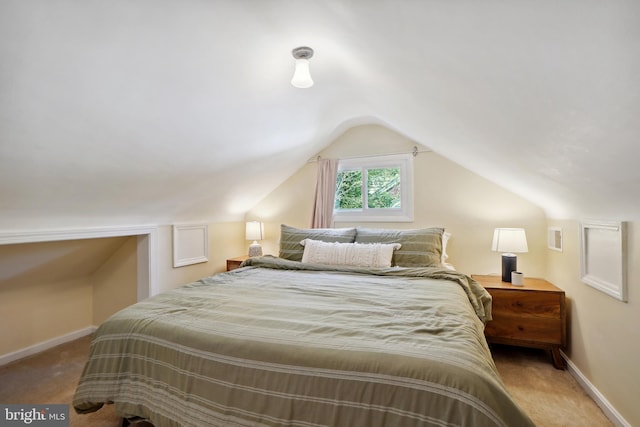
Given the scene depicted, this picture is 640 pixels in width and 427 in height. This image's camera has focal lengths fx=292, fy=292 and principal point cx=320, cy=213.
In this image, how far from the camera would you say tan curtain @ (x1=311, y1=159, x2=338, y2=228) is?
3500mm

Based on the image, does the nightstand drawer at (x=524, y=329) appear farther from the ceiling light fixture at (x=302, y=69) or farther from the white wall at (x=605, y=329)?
the ceiling light fixture at (x=302, y=69)

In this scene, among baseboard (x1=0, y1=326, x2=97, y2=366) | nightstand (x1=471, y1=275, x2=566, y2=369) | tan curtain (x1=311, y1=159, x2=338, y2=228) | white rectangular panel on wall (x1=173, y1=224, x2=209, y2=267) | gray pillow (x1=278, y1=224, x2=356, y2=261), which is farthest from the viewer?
tan curtain (x1=311, y1=159, x2=338, y2=228)

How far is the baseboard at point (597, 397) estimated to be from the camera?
1.59 meters

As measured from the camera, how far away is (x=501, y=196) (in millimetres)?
2887

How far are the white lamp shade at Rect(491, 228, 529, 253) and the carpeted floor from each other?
88 centimetres

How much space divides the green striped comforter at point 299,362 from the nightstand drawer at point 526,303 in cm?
83

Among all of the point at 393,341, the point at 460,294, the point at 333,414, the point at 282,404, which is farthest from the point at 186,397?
the point at 460,294

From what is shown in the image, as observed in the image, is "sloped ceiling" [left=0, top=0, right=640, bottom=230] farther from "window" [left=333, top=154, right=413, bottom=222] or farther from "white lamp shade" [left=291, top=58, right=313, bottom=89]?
"window" [left=333, top=154, right=413, bottom=222]

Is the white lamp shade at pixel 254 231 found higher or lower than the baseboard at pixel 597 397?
higher

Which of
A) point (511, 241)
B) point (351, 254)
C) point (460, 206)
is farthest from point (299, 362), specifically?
point (460, 206)

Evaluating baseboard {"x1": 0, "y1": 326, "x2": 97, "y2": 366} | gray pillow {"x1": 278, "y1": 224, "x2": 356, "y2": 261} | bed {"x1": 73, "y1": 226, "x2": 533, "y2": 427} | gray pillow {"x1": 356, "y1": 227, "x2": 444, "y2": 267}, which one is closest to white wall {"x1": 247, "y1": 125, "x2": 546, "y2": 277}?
gray pillow {"x1": 356, "y1": 227, "x2": 444, "y2": 267}

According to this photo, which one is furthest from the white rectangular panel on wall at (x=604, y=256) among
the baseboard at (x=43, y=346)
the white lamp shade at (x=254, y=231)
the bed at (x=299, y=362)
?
the baseboard at (x=43, y=346)

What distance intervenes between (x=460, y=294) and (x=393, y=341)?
934 mm

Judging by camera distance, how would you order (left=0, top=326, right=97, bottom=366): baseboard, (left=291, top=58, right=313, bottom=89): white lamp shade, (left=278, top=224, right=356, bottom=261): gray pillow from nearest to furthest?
(left=291, top=58, right=313, bottom=89): white lamp shade < (left=0, top=326, right=97, bottom=366): baseboard < (left=278, top=224, right=356, bottom=261): gray pillow
